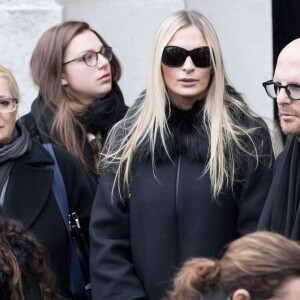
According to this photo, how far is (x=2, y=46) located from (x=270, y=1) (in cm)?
172

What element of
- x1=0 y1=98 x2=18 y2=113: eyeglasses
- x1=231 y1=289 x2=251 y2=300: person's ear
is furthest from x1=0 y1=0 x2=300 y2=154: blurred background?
x1=231 y1=289 x2=251 y2=300: person's ear

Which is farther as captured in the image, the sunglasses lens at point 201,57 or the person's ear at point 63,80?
the person's ear at point 63,80

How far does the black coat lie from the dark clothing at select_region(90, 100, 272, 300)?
0.62 ft

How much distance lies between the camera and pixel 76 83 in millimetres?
5879

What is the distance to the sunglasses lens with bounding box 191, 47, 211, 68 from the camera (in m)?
4.83

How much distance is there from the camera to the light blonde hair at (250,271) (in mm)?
2916

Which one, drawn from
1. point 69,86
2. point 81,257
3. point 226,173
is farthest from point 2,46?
point 226,173

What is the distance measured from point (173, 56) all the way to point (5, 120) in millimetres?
814

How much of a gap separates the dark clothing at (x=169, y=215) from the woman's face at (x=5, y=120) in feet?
1.89

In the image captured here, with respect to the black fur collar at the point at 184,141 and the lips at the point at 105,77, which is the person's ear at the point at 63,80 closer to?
the lips at the point at 105,77

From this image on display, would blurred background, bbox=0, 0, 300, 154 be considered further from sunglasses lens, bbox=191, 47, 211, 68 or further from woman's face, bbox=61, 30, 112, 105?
sunglasses lens, bbox=191, 47, 211, 68

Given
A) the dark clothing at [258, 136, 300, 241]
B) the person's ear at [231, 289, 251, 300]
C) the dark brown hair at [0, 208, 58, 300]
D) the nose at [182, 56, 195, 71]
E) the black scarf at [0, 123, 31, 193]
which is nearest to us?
the person's ear at [231, 289, 251, 300]

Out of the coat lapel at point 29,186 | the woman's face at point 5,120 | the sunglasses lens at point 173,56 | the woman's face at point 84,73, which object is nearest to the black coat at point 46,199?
the coat lapel at point 29,186

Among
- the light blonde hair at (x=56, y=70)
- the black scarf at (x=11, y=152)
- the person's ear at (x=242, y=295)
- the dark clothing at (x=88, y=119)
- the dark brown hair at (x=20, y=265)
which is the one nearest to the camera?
the person's ear at (x=242, y=295)
